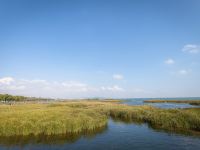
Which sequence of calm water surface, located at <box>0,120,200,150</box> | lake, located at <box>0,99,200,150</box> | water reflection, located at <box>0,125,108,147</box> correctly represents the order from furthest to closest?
water reflection, located at <box>0,125,108,147</box>
lake, located at <box>0,99,200,150</box>
calm water surface, located at <box>0,120,200,150</box>

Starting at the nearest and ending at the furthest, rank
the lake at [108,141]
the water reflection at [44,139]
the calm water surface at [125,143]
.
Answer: the calm water surface at [125,143]
the lake at [108,141]
the water reflection at [44,139]

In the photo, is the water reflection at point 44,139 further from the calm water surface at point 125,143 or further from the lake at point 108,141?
the calm water surface at point 125,143

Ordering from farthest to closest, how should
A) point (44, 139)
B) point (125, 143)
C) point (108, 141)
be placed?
point (108, 141), point (44, 139), point (125, 143)

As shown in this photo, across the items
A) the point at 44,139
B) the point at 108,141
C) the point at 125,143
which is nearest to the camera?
the point at 125,143

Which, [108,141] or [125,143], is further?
[108,141]

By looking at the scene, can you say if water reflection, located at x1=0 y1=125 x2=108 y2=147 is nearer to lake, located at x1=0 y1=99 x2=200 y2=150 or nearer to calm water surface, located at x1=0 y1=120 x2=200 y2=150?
lake, located at x1=0 y1=99 x2=200 y2=150

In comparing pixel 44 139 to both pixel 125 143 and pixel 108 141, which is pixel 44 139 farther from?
pixel 125 143

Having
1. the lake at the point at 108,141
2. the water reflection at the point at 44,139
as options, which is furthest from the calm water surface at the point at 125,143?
the water reflection at the point at 44,139

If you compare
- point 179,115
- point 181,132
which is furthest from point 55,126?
→ point 179,115

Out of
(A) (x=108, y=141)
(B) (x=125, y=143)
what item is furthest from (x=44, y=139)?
(B) (x=125, y=143)

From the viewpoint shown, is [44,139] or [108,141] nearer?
[44,139]

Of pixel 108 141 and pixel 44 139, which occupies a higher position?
pixel 44 139

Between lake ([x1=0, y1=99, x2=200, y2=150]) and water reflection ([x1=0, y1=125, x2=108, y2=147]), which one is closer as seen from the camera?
lake ([x1=0, y1=99, x2=200, y2=150])

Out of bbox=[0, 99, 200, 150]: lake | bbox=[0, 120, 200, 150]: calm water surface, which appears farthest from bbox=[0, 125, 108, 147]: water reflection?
bbox=[0, 120, 200, 150]: calm water surface
